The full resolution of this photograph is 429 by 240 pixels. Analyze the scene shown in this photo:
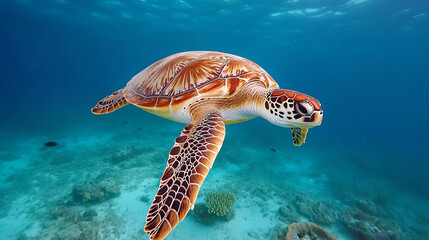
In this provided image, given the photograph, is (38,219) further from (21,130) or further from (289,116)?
(21,130)

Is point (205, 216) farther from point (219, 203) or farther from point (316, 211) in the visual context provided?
point (316, 211)

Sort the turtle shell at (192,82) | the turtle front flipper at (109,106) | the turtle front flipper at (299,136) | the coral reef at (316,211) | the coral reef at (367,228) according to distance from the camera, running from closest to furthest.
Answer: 1. the turtle shell at (192,82)
2. the turtle front flipper at (299,136)
3. the turtle front flipper at (109,106)
4. the coral reef at (367,228)
5. the coral reef at (316,211)

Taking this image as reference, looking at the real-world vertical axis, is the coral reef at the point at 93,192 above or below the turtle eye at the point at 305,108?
below

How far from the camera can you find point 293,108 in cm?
207

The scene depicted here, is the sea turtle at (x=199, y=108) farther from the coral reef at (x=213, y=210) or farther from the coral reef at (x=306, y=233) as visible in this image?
the coral reef at (x=213, y=210)

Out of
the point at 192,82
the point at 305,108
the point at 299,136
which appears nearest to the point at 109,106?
the point at 192,82

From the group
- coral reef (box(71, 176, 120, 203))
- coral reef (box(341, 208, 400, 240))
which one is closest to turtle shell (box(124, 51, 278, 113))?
coral reef (box(71, 176, 120, 203))

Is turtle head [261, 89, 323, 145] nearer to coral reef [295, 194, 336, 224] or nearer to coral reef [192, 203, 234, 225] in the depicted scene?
coral reef [192, 203, 234, 225]

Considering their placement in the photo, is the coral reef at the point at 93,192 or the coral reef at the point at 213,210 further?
the coral reef at the point at 93,192

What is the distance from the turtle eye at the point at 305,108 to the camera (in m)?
1.96

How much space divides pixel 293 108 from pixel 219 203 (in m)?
4.37

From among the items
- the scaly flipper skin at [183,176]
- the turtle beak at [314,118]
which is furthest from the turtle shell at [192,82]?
the turtle beak at [314,118]

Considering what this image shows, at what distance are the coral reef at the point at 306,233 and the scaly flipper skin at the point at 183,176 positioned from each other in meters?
3.50

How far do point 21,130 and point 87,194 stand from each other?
630 inches
